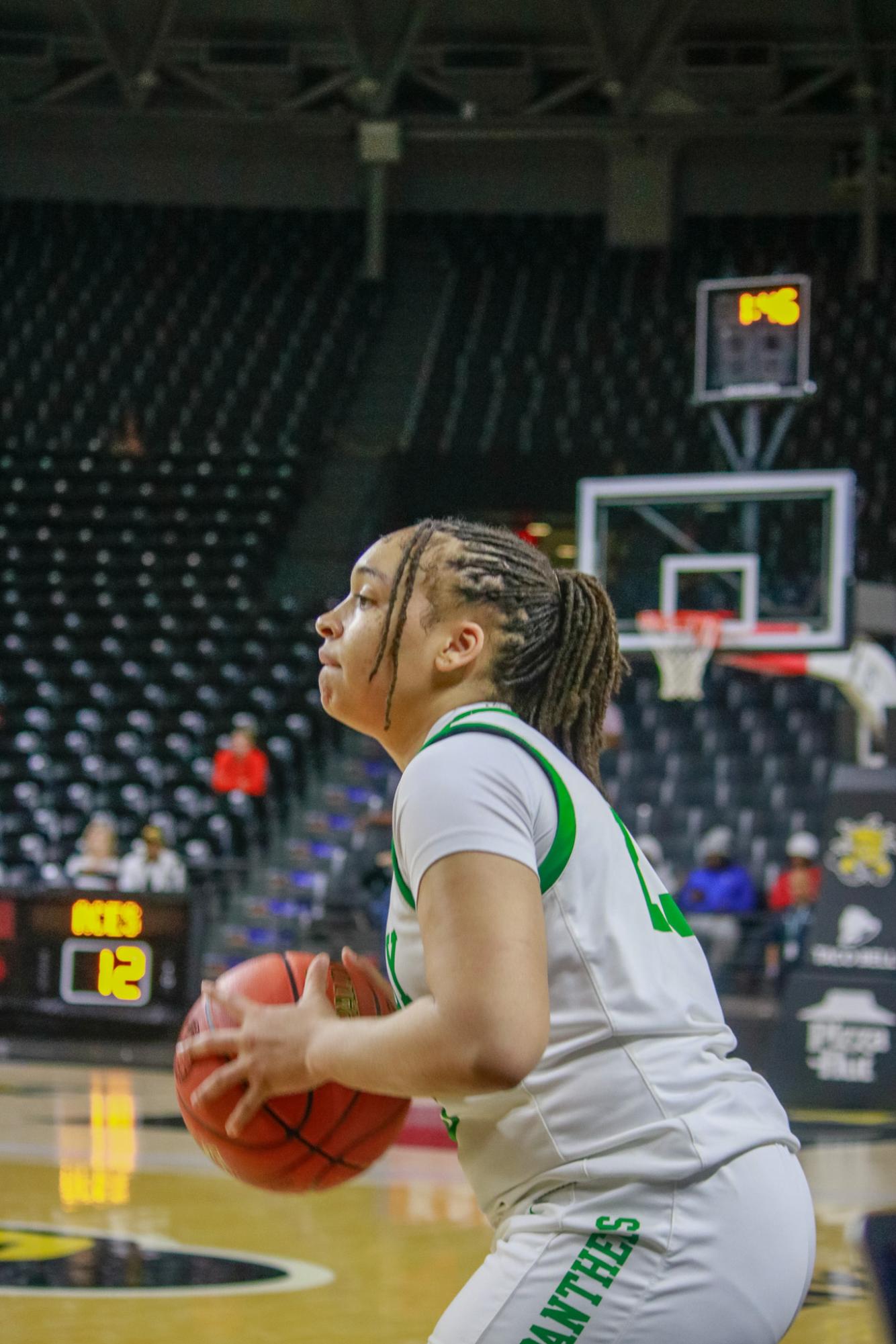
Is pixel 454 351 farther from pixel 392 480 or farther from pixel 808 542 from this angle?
pixel 808 542

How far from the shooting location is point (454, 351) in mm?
20859

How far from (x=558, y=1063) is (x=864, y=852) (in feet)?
27.0

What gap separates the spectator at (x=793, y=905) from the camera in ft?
35.9

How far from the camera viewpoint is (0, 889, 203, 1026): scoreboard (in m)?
11.1

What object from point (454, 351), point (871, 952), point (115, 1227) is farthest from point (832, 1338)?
point (454, 351)

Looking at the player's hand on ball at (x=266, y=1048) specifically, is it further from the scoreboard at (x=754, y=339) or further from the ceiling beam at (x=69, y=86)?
the ceiling beam at (x=69, y=86)

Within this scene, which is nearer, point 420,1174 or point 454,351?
point 420,1174

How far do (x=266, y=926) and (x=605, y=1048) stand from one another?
36.8ft

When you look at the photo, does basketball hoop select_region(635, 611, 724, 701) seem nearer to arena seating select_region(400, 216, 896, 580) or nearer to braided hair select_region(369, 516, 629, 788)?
arena seating select_region(400, 216, 896, 580)

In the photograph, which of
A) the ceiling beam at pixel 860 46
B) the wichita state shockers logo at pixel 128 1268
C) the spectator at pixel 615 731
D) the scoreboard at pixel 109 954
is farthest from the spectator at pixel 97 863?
the ceiling beam at pixel 860 46

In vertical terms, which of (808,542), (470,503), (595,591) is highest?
(470,503)

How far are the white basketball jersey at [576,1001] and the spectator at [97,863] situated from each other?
398 inches

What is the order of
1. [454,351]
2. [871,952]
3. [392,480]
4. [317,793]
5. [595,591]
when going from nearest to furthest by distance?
1. [595,591]
2. [871,952]
3. [317,793]
4. [392,480]
5. [454,351]

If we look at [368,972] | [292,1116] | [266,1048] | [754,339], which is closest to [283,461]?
[754,339]
